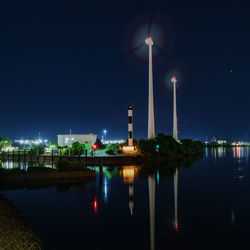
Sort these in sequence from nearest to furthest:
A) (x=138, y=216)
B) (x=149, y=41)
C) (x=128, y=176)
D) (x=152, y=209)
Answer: (x=138, y=216) → (x=152, y=209) → (x=128, y=176) → (x=149, y=41)

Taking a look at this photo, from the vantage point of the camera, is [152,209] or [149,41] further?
[149,41]

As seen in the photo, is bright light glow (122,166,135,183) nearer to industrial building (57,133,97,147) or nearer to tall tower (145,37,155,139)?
tall tower (145,37,155,139)

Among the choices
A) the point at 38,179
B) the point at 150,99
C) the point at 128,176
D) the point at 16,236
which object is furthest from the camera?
the point at 150,99

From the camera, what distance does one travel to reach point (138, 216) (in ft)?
46.3

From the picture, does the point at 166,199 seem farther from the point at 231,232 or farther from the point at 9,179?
the point at 9,179

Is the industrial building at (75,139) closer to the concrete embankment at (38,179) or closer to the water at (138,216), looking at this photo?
the concrete embankment at (38,179)

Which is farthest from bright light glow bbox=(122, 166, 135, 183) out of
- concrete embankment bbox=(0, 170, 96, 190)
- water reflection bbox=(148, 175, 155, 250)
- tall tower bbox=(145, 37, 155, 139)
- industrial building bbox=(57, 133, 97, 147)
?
industrial building bbox=(57, 133, 97, 147)

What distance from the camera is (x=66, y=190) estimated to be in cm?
2142

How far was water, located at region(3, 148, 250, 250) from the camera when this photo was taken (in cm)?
1040

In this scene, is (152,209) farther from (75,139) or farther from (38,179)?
(75,139)

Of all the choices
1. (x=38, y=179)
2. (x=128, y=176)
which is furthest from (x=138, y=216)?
(x=128, y=176)

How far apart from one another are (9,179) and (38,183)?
2.59 m

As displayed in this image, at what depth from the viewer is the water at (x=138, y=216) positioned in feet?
34.1

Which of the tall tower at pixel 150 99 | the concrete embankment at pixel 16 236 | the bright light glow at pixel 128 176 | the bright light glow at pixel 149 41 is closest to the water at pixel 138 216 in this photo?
the concrete embankment at pixel 16 236
